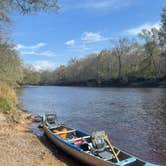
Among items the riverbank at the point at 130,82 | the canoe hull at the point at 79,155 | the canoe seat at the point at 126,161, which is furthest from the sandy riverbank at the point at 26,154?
the riverbank at the point at 130,82

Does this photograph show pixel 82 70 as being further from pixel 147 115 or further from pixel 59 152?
pixel 59 152

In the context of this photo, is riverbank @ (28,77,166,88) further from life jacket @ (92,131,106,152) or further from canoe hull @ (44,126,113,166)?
life jacket @ (92,131,106,152)

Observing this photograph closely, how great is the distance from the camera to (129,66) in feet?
323

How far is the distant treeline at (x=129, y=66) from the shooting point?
8531 cm

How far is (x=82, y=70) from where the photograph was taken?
126000 millimetres

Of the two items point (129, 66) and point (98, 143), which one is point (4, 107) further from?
point (129, 66)

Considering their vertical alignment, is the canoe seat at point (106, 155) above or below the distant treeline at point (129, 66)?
below

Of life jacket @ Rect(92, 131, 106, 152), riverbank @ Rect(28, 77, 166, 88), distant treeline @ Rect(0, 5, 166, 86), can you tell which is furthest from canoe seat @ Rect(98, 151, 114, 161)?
riverbank @ Rect(28, 77, 166, 88)

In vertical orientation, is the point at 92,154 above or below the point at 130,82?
below

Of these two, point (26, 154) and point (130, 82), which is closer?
point (26, 154)

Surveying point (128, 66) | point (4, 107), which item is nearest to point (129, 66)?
point (128, 66)

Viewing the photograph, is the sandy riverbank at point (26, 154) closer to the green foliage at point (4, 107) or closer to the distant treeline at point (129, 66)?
the green foliage at point (4, 107)

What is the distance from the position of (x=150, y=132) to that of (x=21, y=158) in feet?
37.9

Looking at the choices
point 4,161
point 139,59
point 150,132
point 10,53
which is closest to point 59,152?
point 4,161
